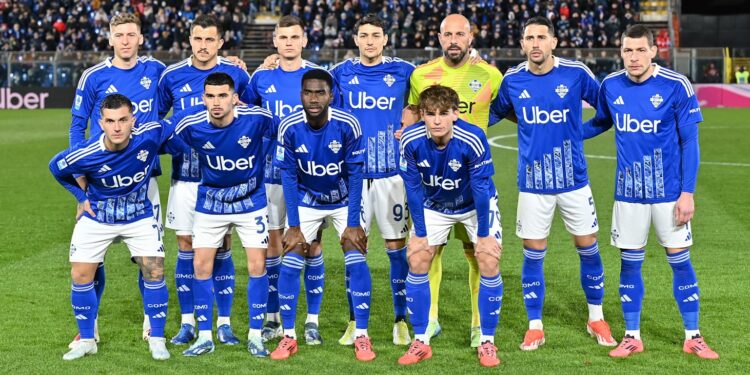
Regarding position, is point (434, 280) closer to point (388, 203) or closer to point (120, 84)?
point (388, 203)

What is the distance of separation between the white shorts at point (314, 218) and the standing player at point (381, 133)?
0.27 meters

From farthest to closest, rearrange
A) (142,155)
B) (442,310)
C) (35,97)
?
(35,97) < (442,310) < (142,155)

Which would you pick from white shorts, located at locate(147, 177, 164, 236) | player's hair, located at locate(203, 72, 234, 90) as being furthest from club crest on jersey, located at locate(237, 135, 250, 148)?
white shorts, located at locate(147, 177, 164, 236)

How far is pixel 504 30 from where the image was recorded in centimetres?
3422

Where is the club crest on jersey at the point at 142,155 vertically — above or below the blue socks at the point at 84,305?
above

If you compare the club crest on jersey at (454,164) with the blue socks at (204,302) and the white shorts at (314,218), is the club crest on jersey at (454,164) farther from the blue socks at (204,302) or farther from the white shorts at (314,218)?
the blue socks at (204,302)

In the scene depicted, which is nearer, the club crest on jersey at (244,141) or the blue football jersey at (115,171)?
the blue football jersey at (115,171)

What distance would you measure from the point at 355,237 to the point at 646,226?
2.00 metres

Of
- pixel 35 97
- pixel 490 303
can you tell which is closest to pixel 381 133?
pixel 490 303

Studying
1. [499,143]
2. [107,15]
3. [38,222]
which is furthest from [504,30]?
[38,222]

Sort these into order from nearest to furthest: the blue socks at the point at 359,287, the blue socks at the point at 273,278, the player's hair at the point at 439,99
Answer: the player's hair at the point at 439,99
the blue socks at the point at 359,287
the blue socks at the point at 273,278

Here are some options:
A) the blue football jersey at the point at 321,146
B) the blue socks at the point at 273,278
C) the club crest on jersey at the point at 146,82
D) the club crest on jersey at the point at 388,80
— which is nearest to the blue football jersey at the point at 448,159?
the blue football jersey at the point at 321,146

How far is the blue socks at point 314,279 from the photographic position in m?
7.27

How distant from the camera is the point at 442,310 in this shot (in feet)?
26.9
